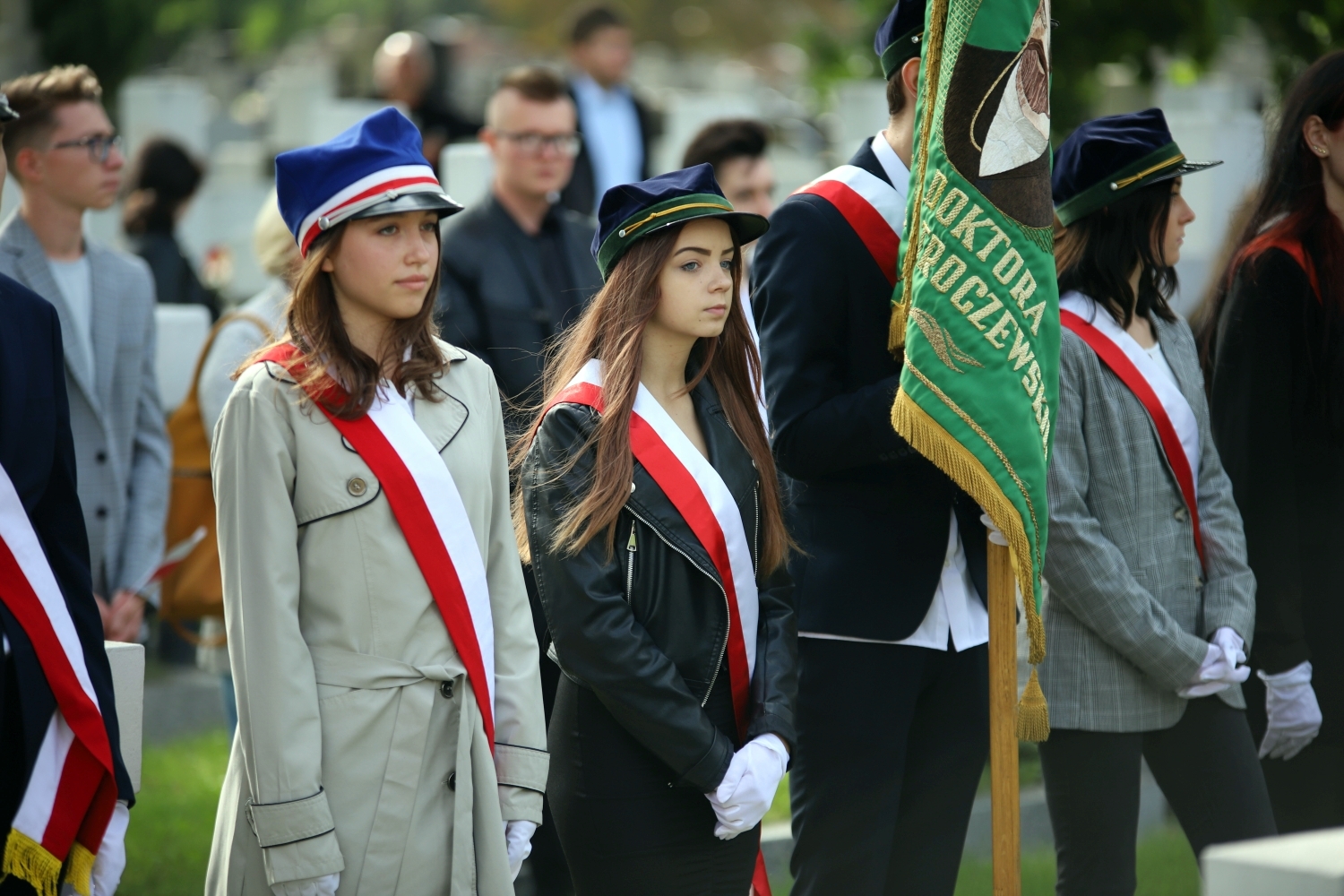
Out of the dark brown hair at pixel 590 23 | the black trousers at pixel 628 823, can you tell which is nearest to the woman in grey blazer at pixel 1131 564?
the black trousers at pixel 628 823

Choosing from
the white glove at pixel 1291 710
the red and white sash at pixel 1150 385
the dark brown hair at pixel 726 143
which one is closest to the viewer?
the red and white sash at pixel 1150 385

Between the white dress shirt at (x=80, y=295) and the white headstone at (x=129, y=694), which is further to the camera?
the white dress shirt at (x=80, y=295)

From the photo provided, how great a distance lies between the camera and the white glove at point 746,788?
338 cm

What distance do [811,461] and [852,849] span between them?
3.02 feet

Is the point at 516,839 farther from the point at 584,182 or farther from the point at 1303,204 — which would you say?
the point at 584,182

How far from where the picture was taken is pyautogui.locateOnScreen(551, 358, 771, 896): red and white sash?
3486 mm

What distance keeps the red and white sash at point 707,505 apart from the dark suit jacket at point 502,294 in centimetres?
134

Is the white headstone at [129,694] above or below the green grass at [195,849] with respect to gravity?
above

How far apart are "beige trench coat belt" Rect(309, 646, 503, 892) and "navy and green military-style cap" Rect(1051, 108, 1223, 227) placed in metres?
2.08

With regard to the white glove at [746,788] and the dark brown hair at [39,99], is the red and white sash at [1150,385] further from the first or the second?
the dark brown hair at [39,99]

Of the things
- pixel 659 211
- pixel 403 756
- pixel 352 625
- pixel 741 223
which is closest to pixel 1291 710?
pixel 741 223

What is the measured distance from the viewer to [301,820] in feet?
10.0

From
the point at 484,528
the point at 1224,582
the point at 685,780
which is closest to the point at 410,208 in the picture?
the point at 484,528

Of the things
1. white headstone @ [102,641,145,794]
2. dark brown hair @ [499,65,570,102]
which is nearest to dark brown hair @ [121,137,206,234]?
dark brown hair @ [499,65,570,102]
